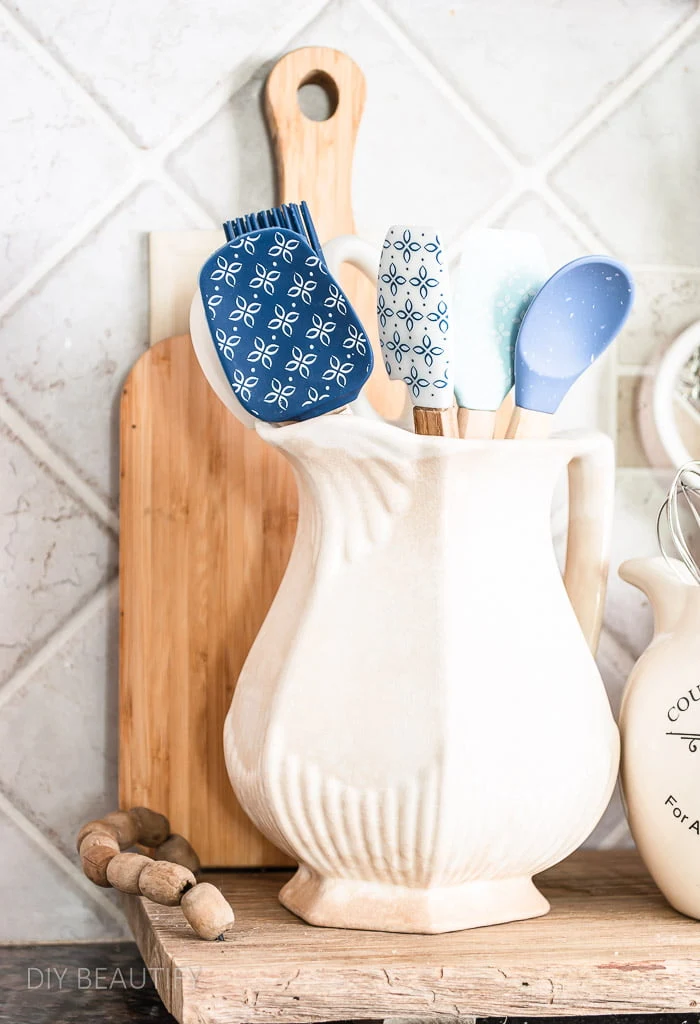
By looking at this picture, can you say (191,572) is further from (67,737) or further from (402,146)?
(402,146)

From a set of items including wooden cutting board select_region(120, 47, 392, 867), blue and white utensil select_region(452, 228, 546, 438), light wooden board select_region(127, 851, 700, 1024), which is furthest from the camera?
wooden cutting board select_region(120, 47, 392, 867)

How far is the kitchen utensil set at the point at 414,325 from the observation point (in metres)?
0.49

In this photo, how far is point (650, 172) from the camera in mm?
743

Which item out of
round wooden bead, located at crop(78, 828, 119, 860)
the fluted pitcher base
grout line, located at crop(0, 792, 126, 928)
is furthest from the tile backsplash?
the fluted pitcher base

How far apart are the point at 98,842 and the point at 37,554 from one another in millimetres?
211

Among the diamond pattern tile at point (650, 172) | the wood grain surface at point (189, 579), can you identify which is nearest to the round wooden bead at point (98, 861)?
the wood grain surface at point (189, 579)

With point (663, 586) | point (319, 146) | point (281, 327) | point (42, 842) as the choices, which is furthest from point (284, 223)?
point (42, 842)

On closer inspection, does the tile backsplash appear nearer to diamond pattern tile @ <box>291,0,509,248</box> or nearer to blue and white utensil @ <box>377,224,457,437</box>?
diamond pattern tile @ <box>291,0,509,248</box>

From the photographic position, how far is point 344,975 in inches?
16.9

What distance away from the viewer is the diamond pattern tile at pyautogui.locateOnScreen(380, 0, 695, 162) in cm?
72

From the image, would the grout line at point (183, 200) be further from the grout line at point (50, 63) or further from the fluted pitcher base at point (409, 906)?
the fluted pitcher base at point (409, 906)

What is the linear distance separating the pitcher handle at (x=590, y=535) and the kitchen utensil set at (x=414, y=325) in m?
0.05

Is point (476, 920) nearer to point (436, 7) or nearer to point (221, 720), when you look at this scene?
point (221, 720)

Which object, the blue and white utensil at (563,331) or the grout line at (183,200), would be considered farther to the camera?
the grout line at (183,200)
